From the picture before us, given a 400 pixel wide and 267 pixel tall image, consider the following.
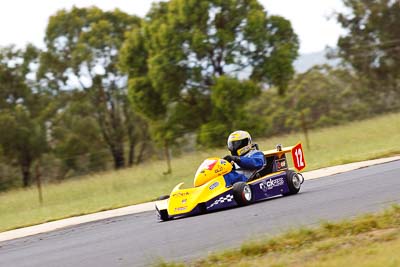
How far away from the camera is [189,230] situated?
11641mm

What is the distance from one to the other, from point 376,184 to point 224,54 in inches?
796

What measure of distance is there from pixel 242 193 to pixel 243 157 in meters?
0.86

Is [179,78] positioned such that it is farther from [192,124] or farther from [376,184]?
[376,184]

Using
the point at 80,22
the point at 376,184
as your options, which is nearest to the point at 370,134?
the point at 376,184

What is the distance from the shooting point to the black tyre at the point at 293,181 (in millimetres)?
15000

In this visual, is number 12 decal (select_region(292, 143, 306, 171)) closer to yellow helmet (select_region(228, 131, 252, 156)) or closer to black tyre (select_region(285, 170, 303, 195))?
black tyre (select_region(285, 170, 303, 195))

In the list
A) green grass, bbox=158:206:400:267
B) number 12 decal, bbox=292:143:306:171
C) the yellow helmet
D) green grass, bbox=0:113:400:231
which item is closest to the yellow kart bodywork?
the yellow helmet

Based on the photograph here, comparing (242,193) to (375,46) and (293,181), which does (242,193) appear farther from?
(375,46)

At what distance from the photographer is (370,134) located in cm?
3203

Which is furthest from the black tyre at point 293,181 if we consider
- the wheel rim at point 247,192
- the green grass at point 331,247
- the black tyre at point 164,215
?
the green grass at point 331,247

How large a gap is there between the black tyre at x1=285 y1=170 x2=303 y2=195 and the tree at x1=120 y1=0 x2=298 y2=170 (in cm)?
1855

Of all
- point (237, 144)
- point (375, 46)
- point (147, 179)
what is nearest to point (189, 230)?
point (237, 144)

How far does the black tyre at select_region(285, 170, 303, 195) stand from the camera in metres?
15.0

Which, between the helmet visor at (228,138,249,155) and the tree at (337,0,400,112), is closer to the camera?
the helmet visor at (228,138,249,155)
